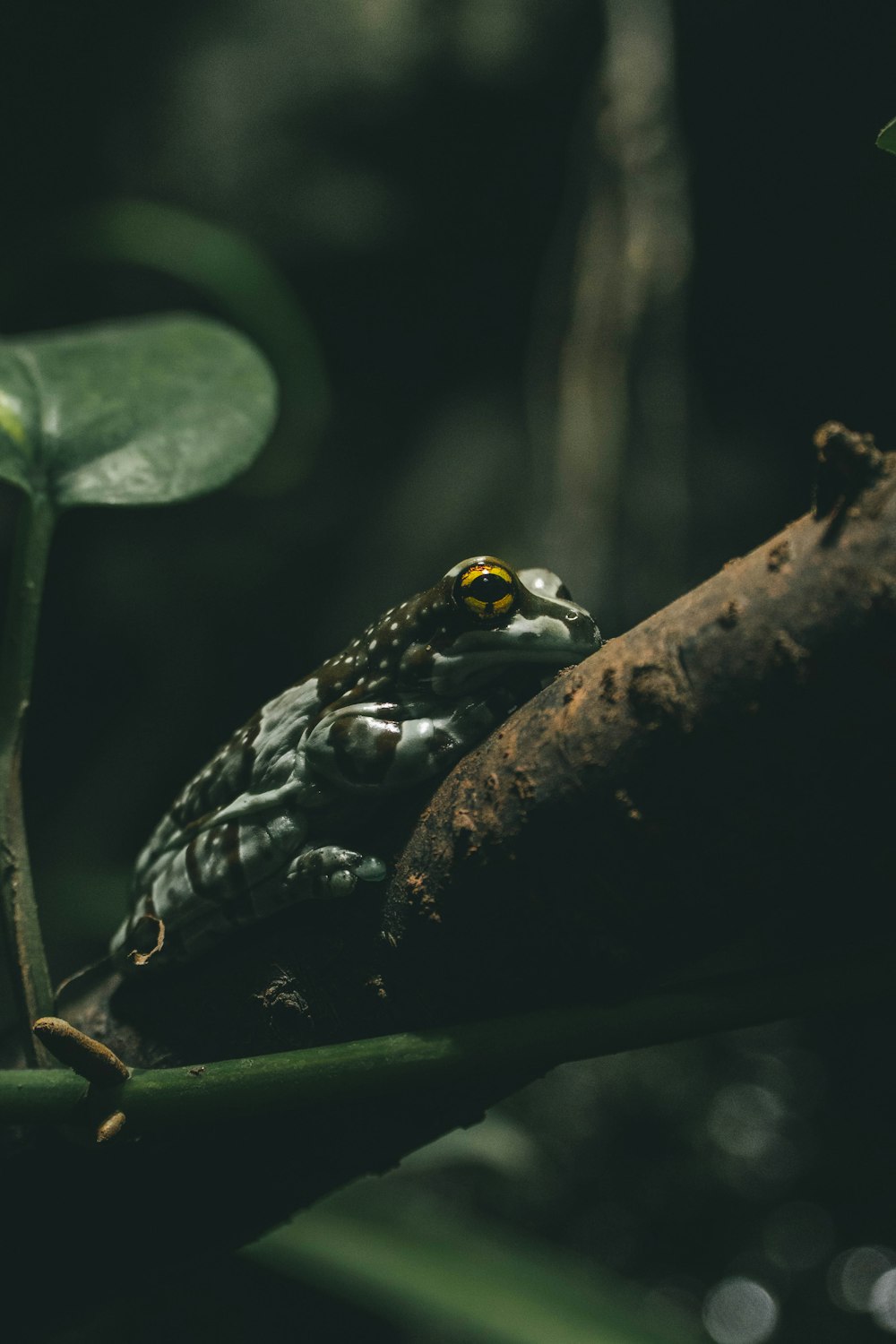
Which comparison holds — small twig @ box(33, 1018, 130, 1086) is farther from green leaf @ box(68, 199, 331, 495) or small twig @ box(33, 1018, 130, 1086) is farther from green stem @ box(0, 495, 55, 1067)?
green leaf @ box(68, 199, 331, 495)

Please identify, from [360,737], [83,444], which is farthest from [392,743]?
[83,444]

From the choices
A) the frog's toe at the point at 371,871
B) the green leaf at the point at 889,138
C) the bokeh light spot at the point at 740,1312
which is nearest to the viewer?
the green leaf at the point at 889,138

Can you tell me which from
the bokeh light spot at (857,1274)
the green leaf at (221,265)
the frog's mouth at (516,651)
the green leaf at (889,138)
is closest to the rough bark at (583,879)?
the frog's mouth at (516,651)

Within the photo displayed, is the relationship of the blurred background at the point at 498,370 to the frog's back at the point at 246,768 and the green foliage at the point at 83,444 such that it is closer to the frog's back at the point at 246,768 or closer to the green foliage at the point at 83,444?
the frog's back at the point at 246,768

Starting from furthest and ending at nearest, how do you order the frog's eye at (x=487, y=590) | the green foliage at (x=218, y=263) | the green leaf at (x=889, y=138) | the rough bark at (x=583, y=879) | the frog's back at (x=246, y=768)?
the green foliage at (x=218, y=263)
the frog's back at (x=246, y=768)
the frog's eye at (x=487, y=590)
the green leaf at (x=889, y=138)
the rough bark at (x=583, y=879)

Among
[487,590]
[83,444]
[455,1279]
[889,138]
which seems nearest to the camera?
[889,138]

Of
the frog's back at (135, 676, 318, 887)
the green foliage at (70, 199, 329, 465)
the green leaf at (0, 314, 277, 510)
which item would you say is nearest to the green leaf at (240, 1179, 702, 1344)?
the frog's back at (135, 676, 318, 887)

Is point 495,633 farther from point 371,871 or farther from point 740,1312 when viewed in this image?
point 740,1312
